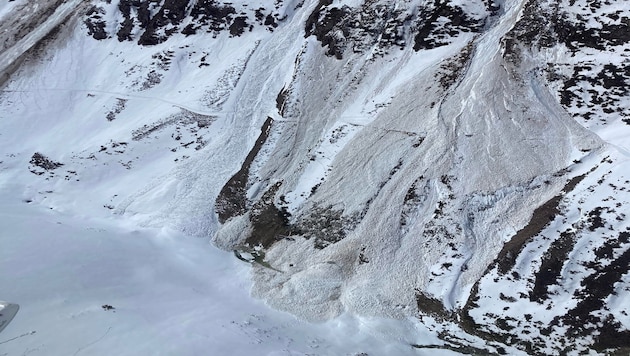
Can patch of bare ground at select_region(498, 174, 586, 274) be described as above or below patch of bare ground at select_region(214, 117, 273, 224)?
above

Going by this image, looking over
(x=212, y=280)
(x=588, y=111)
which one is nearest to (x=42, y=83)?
(x=212, y=280)

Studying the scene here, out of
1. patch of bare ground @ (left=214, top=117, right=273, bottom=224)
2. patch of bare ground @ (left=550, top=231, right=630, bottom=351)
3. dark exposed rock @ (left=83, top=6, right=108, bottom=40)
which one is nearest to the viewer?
patch of bare ground @ (left=550, top=231, right=630, bottom=351)

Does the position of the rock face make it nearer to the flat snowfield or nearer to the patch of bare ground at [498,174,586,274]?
the patch of bare ground at [498,174,586,274]

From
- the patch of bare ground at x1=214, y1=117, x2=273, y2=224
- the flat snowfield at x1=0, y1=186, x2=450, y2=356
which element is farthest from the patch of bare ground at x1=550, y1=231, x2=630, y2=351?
the patch of bare ground at x1=214, y1=117, x2=273, y2=224

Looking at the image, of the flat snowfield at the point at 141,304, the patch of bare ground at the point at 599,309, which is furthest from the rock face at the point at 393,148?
the flat snowfield at the point at 141,304

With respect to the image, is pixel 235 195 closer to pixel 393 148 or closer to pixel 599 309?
pixel 393 148

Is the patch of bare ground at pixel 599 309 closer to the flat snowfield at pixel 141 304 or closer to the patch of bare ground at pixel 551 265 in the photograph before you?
the patch of bare ground at pixel 551 265
